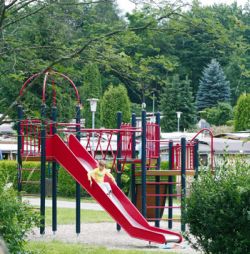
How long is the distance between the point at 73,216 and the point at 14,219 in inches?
441

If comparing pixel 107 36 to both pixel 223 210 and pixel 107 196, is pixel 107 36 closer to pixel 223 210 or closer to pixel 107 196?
pixel 223 210

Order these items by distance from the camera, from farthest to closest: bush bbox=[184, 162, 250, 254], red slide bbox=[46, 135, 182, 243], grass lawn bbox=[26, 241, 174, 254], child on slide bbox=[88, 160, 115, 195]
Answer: child on slide bbox=[88, 160, 115, 195] → red slide bbox=[46, 135, 182, 243] → grass lawn bbox=[26, 241, 174, 254] → bush bbox=[184, 162, 250, 254]

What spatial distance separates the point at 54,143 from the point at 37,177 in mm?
16018

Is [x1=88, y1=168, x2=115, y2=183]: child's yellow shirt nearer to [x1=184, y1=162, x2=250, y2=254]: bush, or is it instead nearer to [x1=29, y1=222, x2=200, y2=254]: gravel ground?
[x1=29, y1=222, x2=200, y2=254]: gravel ground

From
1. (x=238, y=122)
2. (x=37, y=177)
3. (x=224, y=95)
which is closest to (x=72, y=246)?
(x=37, y=177)

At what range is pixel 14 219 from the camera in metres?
10.1

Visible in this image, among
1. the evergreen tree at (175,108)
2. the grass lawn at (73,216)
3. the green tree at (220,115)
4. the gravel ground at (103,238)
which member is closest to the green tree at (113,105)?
the evergreen tree at (175,108)

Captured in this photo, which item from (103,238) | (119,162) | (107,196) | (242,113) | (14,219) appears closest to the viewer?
(14,219)

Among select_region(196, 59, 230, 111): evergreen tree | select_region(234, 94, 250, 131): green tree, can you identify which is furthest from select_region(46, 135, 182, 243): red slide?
select_region(196, 59, 230, 111): evergreen tree

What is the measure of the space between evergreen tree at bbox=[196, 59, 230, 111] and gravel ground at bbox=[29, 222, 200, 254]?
6220cm

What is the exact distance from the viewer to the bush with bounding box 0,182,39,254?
9.95 meters

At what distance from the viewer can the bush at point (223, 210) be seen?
10312 millimetres

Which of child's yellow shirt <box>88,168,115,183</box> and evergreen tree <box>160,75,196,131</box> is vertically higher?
evergreen tree <box>160,75,196,131</box>

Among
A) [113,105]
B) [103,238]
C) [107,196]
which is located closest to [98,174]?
[107,196]
